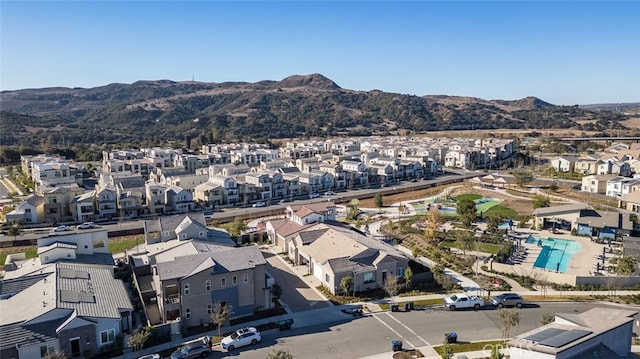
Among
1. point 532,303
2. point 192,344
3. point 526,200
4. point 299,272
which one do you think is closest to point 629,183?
point 526,200

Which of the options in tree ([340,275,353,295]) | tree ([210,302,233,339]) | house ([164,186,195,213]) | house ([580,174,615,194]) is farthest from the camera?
house ([580,174,615,194])

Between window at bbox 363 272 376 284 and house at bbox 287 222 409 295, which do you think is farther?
window at bbox 363 272 376 284

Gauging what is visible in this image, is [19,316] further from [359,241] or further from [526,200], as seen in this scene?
[526,200]

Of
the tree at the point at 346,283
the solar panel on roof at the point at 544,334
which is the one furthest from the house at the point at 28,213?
the solar panel on roof at the point at 544,334

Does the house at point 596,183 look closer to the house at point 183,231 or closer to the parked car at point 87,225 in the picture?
the house at point 183,231

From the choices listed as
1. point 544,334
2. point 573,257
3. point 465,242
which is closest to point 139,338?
point 544,334

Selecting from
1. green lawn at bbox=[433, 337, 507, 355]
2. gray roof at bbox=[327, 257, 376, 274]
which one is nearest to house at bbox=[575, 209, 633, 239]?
gray roof at bbox=[327, 257, 376, 274]

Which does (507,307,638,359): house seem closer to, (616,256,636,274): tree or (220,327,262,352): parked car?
(220,327,262,352): parked car
